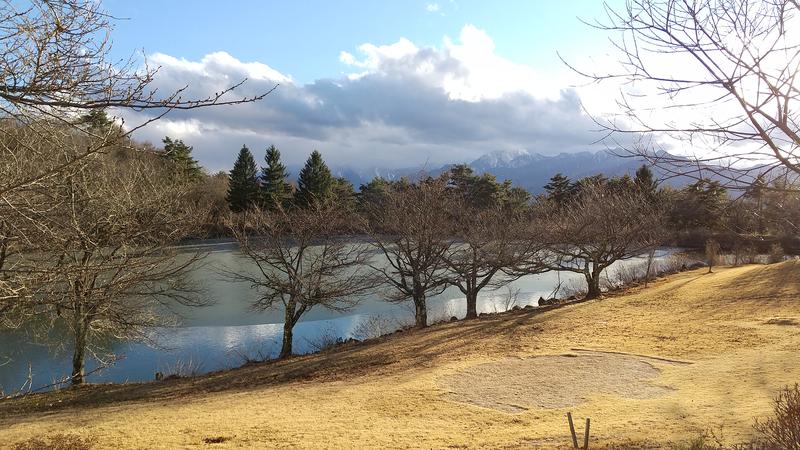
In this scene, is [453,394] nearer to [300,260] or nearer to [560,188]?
[300,260]

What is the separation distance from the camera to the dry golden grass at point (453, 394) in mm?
7066

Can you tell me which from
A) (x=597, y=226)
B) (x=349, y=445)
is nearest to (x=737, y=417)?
(x=349, y=445)

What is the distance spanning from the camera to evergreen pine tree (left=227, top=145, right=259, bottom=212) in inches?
1618

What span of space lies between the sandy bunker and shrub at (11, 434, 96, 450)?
18.6 ft

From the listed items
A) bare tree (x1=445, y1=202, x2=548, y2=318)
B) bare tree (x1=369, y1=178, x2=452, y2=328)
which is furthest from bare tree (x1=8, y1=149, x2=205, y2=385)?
bare tree (x1=445, y1=202, x2=548, y2=318)

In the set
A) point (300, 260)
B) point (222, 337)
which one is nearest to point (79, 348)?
point (222, 337)

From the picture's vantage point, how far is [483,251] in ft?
60.2

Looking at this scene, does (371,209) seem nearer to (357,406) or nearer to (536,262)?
(536,262)

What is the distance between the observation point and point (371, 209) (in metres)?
21.8

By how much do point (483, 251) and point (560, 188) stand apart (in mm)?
31672

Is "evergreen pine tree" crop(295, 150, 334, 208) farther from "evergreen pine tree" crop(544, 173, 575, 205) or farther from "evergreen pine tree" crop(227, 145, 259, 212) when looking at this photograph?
"evergreen pine tree" crop(544, 173, 575, 205)

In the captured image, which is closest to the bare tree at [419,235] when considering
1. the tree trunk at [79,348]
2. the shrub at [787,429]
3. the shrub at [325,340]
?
the shrub at [325,340]

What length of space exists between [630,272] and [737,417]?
23.0 metres

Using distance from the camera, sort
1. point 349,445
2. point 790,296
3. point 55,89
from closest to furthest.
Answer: point 55,89 < point 349,445 < point 790,296
